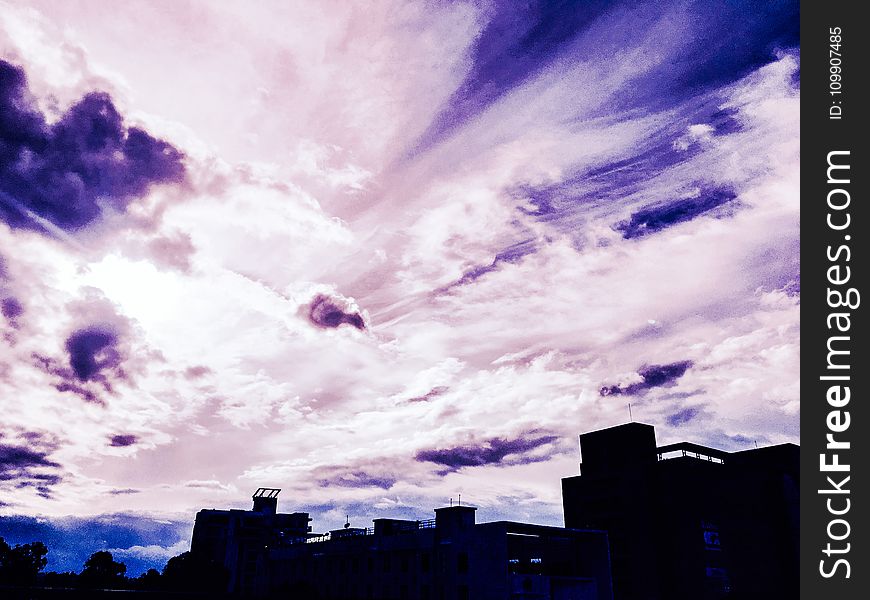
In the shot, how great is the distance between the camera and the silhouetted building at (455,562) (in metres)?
60.1

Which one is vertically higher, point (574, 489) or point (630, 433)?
point (630, 433)

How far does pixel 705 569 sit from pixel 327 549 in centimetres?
5045

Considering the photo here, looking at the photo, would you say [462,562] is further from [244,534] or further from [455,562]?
[244,534]

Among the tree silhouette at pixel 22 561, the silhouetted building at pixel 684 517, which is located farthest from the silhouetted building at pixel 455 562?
the tree silhouette at pixel 22 561

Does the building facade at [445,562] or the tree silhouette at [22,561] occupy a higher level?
the building facade at [445,562]

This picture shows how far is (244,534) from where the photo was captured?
416ft

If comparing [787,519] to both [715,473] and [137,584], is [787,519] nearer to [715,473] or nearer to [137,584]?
[715,473]

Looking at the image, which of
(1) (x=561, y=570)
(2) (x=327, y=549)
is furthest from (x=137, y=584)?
(1) (x=561, y=570)

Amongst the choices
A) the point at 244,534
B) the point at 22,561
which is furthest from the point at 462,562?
the point at 22,561

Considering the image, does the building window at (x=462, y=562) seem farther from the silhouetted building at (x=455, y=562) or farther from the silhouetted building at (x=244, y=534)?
the silhouetted building at (x=244, y=534)

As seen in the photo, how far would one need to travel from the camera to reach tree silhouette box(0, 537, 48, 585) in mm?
102188

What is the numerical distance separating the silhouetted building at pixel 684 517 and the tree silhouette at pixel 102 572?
277 feet

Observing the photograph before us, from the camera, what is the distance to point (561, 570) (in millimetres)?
74688
